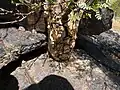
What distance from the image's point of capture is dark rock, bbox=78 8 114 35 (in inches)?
150

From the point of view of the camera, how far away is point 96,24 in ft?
13.0

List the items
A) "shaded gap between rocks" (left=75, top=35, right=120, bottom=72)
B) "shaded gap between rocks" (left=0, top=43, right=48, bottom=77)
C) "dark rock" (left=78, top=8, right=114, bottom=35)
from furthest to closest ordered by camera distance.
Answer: "dark rock" (left=78, top=8, right=114, bottom=35) < "shaded gap between rocks" (left=75, top=35, right=120, bottom=72) < "shaded gap between rocks" (left=0, top=43, right=48, bottom=77)

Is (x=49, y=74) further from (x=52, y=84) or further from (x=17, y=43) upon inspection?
(x=17, y=43)

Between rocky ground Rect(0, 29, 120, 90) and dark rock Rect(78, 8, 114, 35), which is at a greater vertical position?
dark rock Rect(78, 8, 114, 35)

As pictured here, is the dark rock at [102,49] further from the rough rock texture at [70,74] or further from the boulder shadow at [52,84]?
the boulder shadow at [52,84]

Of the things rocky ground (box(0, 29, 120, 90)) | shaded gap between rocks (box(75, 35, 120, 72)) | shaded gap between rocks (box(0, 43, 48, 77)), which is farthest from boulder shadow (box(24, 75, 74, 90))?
shaded gap between rocks (box(75, 35, 120, 72))

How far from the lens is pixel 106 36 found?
13.4ft

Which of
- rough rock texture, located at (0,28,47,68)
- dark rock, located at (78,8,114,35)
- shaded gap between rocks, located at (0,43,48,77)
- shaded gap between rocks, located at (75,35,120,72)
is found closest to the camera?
rough rock texture, located at (0,28,47,68)

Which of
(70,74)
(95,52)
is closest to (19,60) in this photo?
(70,74)

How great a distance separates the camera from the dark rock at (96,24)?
3.81m

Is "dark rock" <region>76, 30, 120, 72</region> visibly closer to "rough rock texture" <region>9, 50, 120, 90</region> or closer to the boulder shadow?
"rough rock texture" <region>9, 50, 120, 90</region>

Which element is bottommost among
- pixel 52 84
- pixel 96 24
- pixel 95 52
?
pixel 52 84

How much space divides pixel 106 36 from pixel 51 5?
1.52 metres

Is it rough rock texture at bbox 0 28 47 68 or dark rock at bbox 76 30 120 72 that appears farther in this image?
→ dark rock at bbox 76 30 120 72
